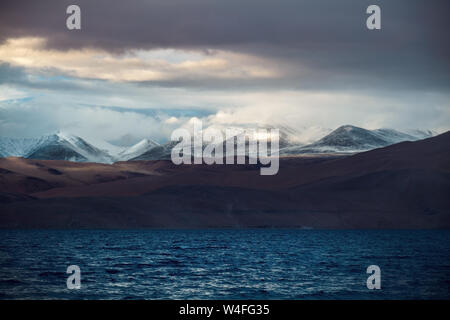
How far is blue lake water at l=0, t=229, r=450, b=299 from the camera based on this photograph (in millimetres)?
55750

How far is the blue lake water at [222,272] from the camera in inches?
2195

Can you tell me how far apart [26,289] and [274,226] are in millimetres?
139043

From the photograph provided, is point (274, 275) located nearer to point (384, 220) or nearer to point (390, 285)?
point (390, 285)

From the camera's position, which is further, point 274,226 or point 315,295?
point 274,226

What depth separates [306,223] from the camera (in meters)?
193

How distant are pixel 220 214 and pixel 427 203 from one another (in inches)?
2177

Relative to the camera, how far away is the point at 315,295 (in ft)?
181

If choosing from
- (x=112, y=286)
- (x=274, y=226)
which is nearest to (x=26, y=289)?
(x=112, y=286)

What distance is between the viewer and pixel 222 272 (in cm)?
7131

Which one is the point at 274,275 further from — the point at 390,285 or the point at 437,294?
the point at 437,294

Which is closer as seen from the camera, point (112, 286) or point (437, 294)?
point (437, 294)
